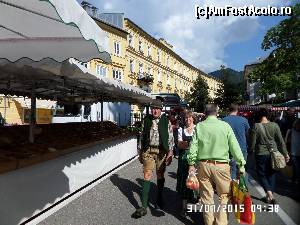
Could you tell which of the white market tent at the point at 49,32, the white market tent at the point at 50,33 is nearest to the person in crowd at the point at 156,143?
the white market tent at the point at 50,33

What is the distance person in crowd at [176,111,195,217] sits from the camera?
7.03 meters

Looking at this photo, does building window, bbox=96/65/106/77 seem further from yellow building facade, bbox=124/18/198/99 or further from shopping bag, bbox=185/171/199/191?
shopping bag, bbox=185/171/199/191

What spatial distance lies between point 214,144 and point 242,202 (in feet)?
2.54

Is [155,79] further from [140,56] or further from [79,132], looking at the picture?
[79,132]

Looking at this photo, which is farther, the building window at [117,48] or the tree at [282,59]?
the building window at [117,48]

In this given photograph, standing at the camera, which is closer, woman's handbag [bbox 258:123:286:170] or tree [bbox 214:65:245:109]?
woman's handbag [bbox 258:123:286:170]

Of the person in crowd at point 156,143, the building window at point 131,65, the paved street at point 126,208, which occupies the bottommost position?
the paved street at point 126,208

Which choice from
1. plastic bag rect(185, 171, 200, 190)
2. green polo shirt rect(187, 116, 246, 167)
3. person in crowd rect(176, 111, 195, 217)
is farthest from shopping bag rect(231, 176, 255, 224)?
person in crowd rect(176, 111, 195, 217)

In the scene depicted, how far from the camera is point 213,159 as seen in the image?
215 inches

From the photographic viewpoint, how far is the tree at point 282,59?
32906mm

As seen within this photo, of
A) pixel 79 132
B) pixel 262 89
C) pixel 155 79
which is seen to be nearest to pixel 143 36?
pixel 155 79

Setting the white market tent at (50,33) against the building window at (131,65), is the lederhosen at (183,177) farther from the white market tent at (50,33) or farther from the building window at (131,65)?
the building window at (131,65)

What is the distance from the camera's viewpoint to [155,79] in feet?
237

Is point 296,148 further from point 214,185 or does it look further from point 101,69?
point 101,69
